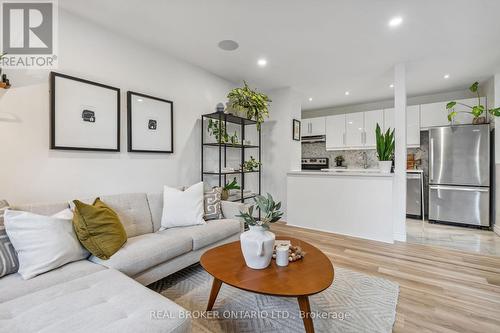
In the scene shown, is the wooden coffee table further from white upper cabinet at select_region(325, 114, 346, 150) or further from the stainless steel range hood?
the stainless steel range hood

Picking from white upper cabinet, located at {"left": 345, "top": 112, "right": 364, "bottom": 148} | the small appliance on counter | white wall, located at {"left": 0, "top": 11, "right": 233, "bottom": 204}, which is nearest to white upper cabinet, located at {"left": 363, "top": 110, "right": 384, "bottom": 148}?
white upper cabinet, located at {"left": 345, "top": 112, "right": 364, "bottom": 148}

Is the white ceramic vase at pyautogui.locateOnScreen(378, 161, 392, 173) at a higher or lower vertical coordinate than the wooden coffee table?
higher

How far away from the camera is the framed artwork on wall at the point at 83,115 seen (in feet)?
6.73

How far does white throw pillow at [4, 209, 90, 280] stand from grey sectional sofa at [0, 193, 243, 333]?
0.06 meters

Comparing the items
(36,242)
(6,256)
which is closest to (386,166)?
(36,242)

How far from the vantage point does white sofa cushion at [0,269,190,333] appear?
99 cm

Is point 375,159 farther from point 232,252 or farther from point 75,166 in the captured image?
point 75,166

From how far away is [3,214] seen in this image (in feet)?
5.01

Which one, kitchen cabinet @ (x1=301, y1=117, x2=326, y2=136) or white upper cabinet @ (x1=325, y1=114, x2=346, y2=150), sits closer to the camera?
white upper cabinet @ (x1=325, y1=114, x2=346, y2=150)

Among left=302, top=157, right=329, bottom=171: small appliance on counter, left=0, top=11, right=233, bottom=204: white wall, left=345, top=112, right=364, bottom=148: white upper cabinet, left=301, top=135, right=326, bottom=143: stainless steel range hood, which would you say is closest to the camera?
left=0, top=11, right=233, bottom=204: white wall

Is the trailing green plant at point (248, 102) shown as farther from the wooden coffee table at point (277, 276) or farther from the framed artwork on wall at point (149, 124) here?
the wooden coffee table at point (277, 276)

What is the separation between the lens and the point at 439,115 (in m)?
4.31

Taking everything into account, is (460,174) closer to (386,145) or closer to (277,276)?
(386,145)

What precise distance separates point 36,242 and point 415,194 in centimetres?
546
